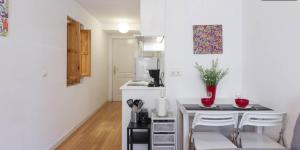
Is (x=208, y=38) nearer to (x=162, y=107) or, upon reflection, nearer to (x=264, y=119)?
(x=162, y=107)

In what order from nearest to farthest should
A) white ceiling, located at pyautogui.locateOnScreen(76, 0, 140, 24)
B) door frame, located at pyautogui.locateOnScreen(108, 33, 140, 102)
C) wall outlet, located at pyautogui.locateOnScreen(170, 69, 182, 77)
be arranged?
wall outlet, located at pyautogui.locateOnScreen(170, 69, 182, 77) < white ceiling, located at pyautogui.locateOnScreen(76, 0, 140, 24) < door frame, located at pyautogui.locateOnScreen(108, 33, 140, 102)

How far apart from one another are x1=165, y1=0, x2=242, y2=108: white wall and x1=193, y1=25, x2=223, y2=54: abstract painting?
0.19ft

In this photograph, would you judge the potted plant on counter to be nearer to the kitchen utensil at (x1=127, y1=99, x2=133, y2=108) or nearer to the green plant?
the green plant

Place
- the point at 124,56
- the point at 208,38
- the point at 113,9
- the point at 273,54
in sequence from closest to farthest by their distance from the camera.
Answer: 1. the point at 273,54
2. the point at 208,38
3. the point at 113,9
4. the point at 124,56

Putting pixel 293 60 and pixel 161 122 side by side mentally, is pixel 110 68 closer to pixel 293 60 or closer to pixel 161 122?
pixel 161 122

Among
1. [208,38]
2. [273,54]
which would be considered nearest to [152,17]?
[208,38]

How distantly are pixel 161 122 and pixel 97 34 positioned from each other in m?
3.98

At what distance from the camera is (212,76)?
9.60 feet

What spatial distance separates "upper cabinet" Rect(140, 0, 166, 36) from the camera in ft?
10.5

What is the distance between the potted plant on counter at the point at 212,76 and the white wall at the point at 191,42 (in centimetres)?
7

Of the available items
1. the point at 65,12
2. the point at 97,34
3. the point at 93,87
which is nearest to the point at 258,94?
the point at 65,12

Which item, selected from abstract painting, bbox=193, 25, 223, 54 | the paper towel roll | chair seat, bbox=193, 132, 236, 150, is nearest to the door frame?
abstract painting, bbox=193, 25, 223, 54

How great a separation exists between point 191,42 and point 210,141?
1477 mm

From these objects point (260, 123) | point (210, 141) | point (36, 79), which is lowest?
point (210, 141)
